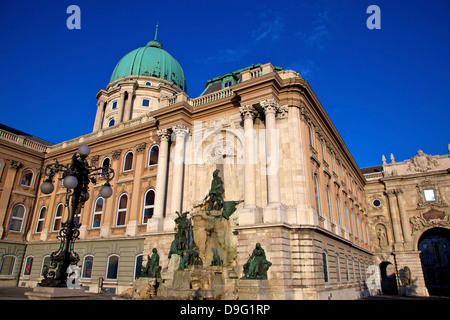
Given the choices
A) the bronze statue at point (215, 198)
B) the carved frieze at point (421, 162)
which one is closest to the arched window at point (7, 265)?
the bronze statue at point (215, 198)

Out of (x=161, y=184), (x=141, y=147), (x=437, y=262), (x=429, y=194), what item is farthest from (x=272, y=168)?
(x=437, y=262)

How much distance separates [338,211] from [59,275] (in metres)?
21.1

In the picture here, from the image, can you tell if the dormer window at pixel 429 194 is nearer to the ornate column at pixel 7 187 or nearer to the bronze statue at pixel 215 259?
the bronze statue at pixel 215 259

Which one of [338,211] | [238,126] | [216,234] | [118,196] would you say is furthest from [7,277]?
[338,211]

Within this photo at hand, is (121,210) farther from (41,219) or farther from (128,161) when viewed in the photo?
(41,219)

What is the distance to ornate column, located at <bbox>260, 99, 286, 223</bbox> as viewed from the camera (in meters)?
16.0

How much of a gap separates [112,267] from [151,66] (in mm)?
26055

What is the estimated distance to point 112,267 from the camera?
23344mm

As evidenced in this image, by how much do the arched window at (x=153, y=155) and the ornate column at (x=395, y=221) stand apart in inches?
1090

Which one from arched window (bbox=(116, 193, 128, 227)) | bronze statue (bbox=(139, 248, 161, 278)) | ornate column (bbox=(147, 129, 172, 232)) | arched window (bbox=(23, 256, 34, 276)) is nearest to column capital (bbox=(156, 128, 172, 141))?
ornate column (bbox=(147, 129, 172, 232))

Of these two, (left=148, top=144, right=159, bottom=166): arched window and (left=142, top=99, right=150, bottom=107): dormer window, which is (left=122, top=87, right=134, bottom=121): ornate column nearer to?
(left=142, top=99, right=150, bottom=107): dormer window

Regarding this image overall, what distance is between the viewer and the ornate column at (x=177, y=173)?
20.4m

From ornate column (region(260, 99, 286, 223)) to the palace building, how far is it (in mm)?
60

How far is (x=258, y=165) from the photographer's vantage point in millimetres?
18625
